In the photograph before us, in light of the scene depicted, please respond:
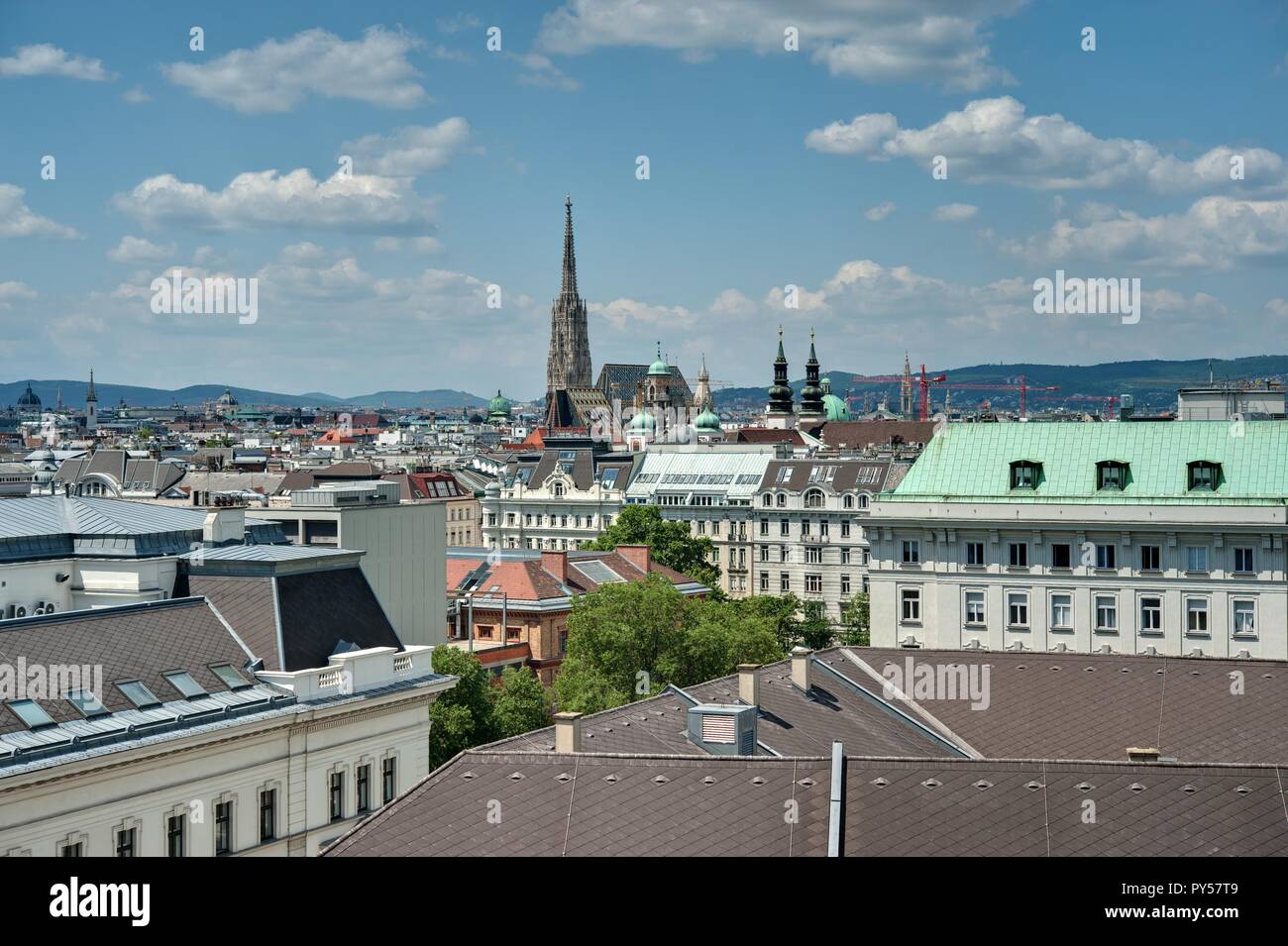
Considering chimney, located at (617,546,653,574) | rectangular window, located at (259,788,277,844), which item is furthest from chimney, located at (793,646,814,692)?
chimney, located at (617,546,653,574)

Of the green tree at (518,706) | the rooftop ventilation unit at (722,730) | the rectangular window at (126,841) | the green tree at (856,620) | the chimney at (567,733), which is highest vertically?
the chimney at (567,733)

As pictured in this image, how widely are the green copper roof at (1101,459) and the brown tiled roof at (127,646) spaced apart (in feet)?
116

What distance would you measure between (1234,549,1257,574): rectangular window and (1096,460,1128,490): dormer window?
5.47 meters

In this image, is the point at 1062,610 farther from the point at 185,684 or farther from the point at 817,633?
the point at 817,633

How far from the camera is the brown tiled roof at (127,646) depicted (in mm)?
38375

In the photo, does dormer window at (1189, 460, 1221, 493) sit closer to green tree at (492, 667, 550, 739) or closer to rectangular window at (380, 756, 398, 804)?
green tree at (492, 667, 550, 739)

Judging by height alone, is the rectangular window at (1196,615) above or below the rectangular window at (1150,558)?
below

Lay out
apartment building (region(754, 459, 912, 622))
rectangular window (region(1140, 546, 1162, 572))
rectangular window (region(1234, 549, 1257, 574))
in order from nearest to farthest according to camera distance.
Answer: rectangular window (region(1234, 549, 1257, 574)) → rectangular window (region(1140, 546, 1162, 572)) → apartment building (region(754, 459, 912, 622))

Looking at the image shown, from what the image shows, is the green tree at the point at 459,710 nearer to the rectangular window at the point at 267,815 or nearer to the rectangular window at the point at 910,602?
the rectangular window at the point at 267,815

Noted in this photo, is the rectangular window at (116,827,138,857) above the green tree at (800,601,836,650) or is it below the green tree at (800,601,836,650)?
above

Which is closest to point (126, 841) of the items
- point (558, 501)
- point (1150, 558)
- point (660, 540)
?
point (1150, 558)

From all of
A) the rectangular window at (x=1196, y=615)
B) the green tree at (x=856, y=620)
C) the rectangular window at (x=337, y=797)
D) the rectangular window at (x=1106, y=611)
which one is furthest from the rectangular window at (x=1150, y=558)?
the green tree at (x=856, y=620)

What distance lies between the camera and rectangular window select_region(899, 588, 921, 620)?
7006 centimetres
